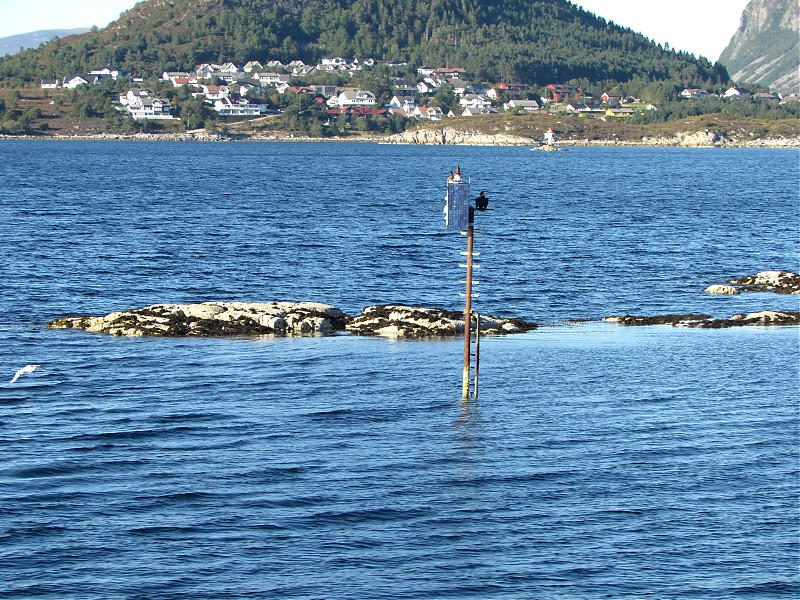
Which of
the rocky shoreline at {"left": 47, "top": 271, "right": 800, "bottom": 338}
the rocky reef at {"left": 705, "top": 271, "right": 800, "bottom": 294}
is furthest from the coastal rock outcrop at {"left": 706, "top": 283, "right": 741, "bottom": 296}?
the rocky shoreline at {"left": 47, "top": 271, "right": 800, "bottom": 338}

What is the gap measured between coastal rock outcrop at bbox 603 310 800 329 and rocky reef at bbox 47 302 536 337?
16.1ft

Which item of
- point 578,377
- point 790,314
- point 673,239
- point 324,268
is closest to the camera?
point 578,377

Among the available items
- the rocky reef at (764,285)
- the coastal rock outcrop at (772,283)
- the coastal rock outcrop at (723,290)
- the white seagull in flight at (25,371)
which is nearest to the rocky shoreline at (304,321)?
the white seagull in flight at (25,371)

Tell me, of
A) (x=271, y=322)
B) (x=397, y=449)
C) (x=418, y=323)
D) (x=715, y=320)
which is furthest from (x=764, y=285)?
(x=397, y=449)

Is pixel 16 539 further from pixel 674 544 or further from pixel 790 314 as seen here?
pixel 790 314

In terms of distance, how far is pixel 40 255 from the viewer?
72688 mm

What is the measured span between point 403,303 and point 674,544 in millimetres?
32168

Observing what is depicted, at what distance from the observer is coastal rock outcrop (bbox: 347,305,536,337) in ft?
152

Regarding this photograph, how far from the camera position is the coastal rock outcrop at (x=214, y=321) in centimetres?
4625

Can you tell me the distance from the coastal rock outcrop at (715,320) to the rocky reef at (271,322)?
4893 millimetres

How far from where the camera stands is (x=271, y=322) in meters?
46.8

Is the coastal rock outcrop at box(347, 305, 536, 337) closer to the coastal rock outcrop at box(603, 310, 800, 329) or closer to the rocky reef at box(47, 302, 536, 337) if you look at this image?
the rocky reef at box(47, 302, 536, 337)

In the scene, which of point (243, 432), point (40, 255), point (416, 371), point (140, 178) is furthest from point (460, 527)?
point (140, 178)

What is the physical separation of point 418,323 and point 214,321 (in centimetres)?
833
